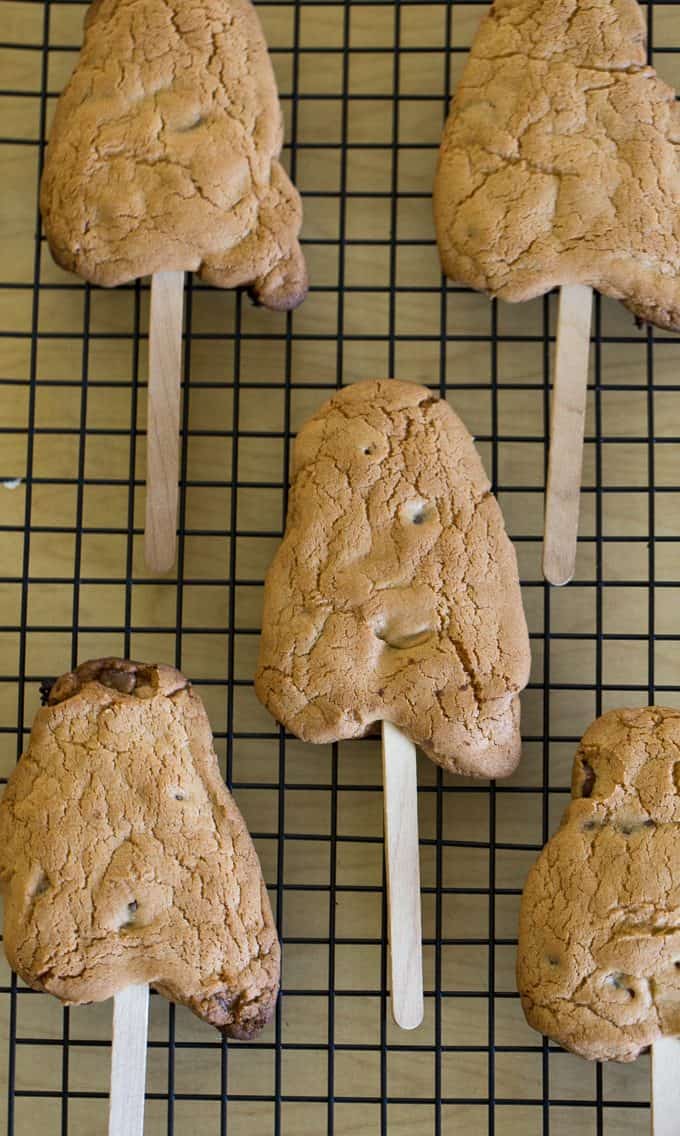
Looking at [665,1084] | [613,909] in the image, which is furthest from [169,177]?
[665,1084]

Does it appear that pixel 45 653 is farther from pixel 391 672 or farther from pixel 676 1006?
pixel 676 1006

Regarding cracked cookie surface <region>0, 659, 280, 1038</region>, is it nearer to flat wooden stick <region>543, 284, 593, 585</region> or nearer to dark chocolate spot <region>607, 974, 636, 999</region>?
dark chocolate spot <region>607, 974, 636, 999</region>

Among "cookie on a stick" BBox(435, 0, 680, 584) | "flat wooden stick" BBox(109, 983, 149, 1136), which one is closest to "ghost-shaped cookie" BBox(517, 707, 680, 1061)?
"cookie on a stick" BBox(435, 0, 680, 584)

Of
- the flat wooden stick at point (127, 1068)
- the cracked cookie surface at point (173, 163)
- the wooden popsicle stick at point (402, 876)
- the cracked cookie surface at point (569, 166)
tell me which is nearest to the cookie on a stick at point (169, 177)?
the cracked cookie surface at point (173, 163)

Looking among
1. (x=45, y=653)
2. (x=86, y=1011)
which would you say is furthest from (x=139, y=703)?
(x=86, y=1011)

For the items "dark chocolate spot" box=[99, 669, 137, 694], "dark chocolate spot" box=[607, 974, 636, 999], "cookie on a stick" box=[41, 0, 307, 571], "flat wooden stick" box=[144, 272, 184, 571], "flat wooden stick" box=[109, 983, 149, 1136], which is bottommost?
"flat wooden stick" box=[109, 983, 149, 1136]

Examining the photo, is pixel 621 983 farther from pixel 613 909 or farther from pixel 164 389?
pixel 164 389
